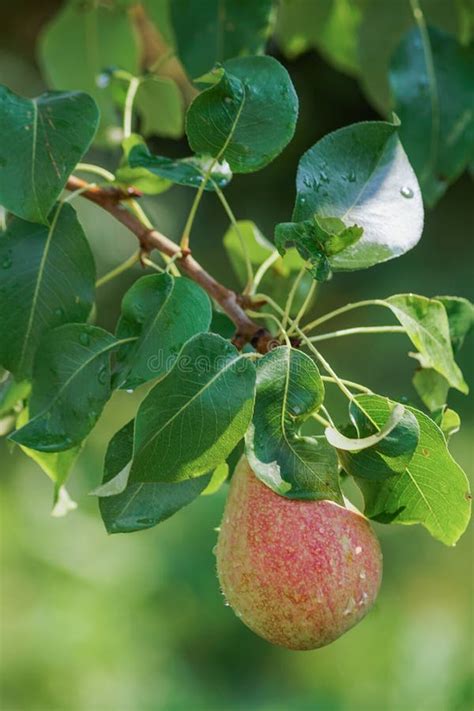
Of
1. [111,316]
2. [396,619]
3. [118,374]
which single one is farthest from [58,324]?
[111,316]

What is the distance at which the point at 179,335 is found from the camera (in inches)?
28.9

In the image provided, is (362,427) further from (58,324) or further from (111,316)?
(111,316)

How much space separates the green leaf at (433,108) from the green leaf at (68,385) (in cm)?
52

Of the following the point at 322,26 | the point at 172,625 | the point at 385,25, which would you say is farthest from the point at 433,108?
the point at 172,625

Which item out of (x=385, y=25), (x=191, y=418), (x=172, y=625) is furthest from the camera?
(x=172, y=625)

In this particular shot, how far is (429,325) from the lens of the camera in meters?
0.81

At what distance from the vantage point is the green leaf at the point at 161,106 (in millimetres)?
1334

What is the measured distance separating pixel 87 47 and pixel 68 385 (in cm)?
75

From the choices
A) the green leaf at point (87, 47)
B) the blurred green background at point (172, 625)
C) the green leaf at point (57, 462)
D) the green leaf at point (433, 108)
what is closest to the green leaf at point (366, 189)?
the green leaf at point (57, 462)

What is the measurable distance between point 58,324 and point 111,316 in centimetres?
286

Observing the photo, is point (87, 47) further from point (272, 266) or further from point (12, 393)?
point (12, 393)

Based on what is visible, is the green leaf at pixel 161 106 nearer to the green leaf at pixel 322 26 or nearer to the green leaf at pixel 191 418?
the green leaf at pixel 322 26

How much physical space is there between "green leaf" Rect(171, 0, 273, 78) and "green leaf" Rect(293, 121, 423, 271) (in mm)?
383

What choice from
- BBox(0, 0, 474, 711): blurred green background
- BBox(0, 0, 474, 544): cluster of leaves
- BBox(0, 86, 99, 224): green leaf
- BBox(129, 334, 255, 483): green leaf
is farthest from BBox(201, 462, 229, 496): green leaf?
BBox(0, 0, 474, 711): blurred green background
